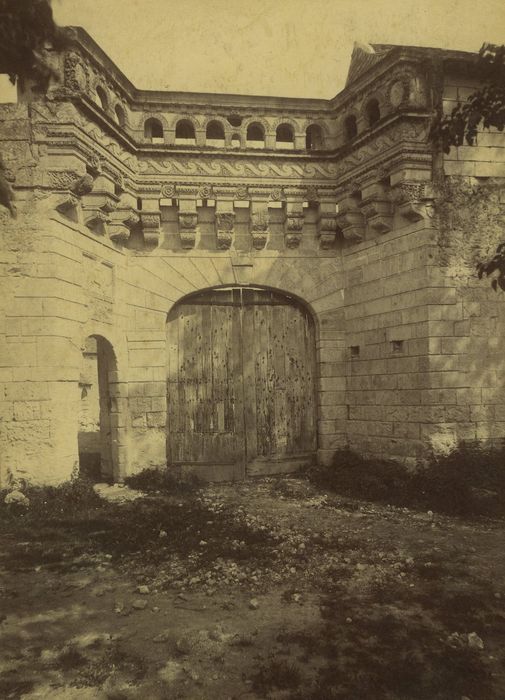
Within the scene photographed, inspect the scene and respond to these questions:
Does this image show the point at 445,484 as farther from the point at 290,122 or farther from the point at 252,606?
the point at 290,122

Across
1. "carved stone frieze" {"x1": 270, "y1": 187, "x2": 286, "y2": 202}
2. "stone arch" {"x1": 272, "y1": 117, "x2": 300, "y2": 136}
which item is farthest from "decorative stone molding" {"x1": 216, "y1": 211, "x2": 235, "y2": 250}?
"stone arch" {"x1": 272, "y1": 117, "x2": 300, "y2": 136}

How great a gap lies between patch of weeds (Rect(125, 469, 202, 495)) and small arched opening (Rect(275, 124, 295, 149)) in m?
5.40

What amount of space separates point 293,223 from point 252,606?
5692mm

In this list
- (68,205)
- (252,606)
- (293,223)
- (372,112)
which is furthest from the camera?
(293,223)

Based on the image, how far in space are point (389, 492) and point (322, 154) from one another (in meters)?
5.03

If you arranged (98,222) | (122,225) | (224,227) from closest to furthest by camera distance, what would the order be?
(98,222), (122,225), (224,227)

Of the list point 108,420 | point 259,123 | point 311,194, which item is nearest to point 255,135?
point 259,123

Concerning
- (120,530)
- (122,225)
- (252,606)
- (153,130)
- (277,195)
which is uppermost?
(153,130)

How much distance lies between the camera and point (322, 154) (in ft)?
25.5

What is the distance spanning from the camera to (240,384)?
799cm

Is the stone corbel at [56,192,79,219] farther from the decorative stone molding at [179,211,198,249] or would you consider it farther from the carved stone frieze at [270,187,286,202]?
the carved stone frieze at [270,187,286,202]

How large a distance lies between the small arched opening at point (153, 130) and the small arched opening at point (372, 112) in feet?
10.2

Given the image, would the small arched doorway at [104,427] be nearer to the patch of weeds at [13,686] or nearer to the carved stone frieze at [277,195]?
the carved stone frieze at [277,195]

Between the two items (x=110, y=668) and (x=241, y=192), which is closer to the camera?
(x=110, y=668)
